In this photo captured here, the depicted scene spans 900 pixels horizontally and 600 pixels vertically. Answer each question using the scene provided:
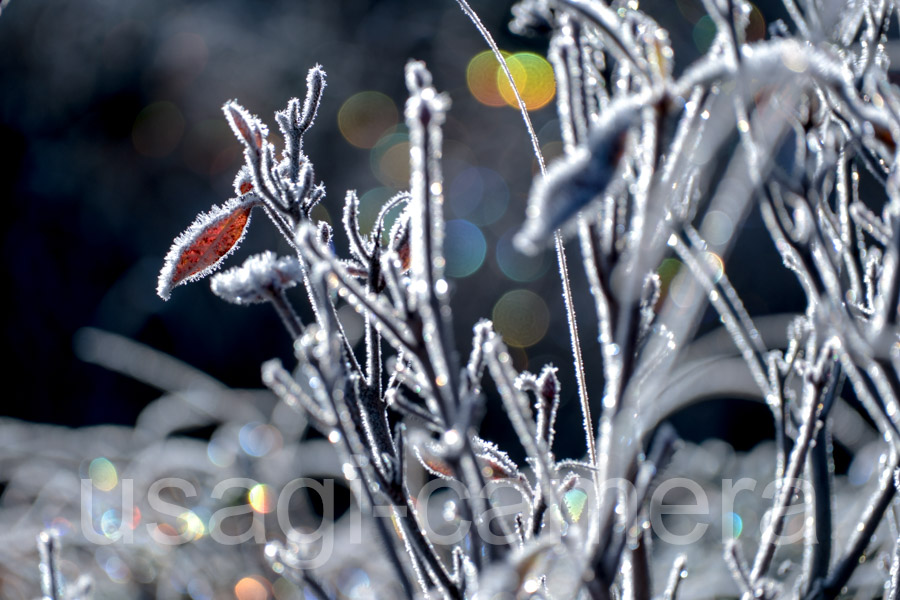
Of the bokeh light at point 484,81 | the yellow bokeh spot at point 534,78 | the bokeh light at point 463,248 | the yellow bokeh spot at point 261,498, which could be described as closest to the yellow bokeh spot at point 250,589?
the yellow bokeh spot at point 261,498

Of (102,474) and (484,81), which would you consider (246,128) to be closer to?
(102,474)

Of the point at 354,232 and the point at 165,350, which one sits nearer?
the point at 354,232

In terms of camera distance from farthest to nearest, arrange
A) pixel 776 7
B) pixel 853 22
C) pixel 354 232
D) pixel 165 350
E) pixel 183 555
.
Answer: pixel 165 350 < pixel 776 7 < pixel 183 555 < pixel 853 22 < pixel 354 232

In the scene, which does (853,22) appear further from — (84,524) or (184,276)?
(84,524)

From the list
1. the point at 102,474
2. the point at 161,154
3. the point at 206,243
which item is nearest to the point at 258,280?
the point at 206,243

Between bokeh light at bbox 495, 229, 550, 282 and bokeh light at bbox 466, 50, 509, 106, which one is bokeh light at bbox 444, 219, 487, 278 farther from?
bokeh light at bbox 466, 50, 509, 106

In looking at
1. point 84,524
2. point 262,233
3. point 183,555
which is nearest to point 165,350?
point 262,233
